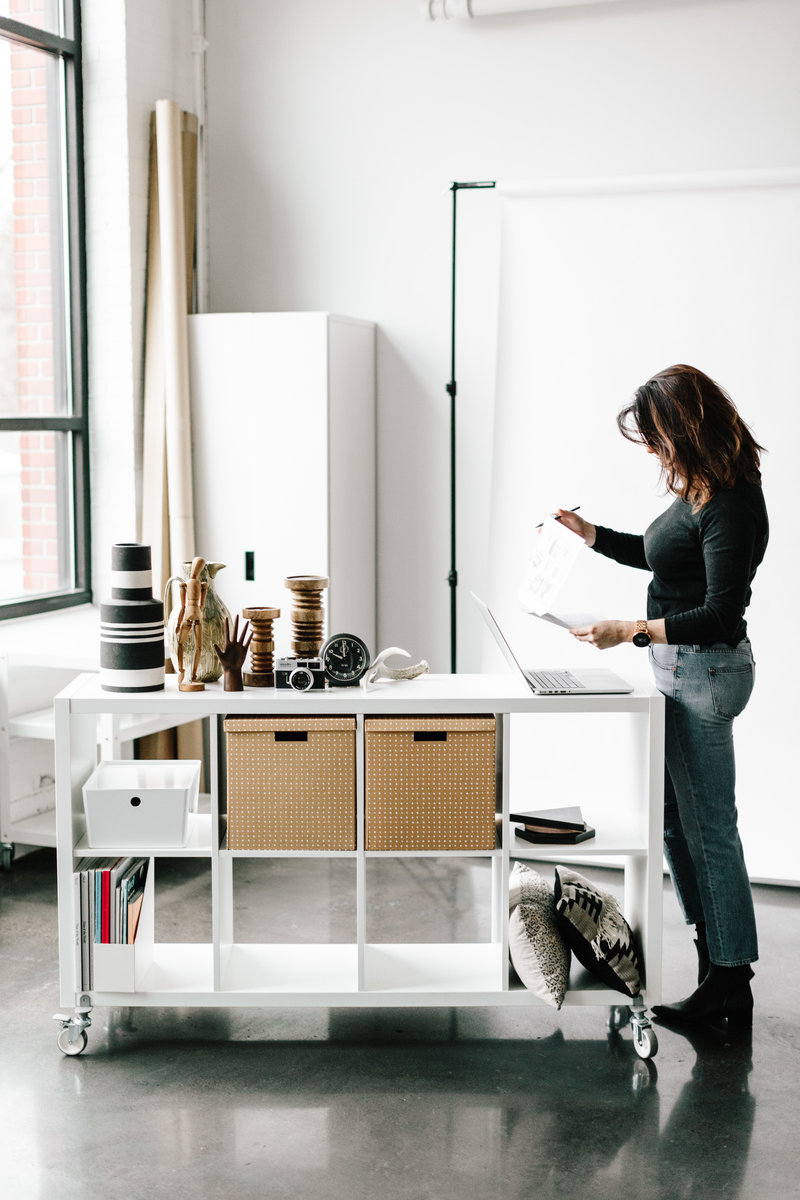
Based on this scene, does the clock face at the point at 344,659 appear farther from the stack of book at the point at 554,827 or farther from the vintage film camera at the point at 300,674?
the stack of book at the point at 554,827

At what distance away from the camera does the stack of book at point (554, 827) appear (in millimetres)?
3021

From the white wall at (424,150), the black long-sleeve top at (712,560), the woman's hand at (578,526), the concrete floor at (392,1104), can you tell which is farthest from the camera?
the white wall at (424,150)

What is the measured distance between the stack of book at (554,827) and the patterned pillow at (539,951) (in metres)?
0.17

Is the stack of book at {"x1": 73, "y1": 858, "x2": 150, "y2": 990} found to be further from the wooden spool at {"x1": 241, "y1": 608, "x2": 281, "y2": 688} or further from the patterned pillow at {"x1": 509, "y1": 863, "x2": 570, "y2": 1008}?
the patterned pillow at {"x1": 509, "y1": 863, "x2": 570, "y2": 1008}

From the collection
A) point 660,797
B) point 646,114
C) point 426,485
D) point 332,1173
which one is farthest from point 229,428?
point 332,1173

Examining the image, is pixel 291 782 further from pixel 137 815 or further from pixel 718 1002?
pixel 718 1002

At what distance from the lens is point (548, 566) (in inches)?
124

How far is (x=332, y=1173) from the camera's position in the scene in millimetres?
2562

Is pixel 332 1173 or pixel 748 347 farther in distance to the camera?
pixel 748 347

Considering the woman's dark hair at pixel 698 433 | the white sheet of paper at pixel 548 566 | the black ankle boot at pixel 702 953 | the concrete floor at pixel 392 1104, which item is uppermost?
the woman's dark hair at pixel 698 433

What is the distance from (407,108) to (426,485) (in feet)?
4.63

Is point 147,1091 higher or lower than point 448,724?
lower

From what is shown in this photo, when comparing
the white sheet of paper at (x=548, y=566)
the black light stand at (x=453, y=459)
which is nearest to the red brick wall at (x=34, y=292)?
the black light stand at (x=453, y=459)

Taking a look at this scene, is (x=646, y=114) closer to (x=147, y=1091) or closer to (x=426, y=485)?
(x=426, y=485)
